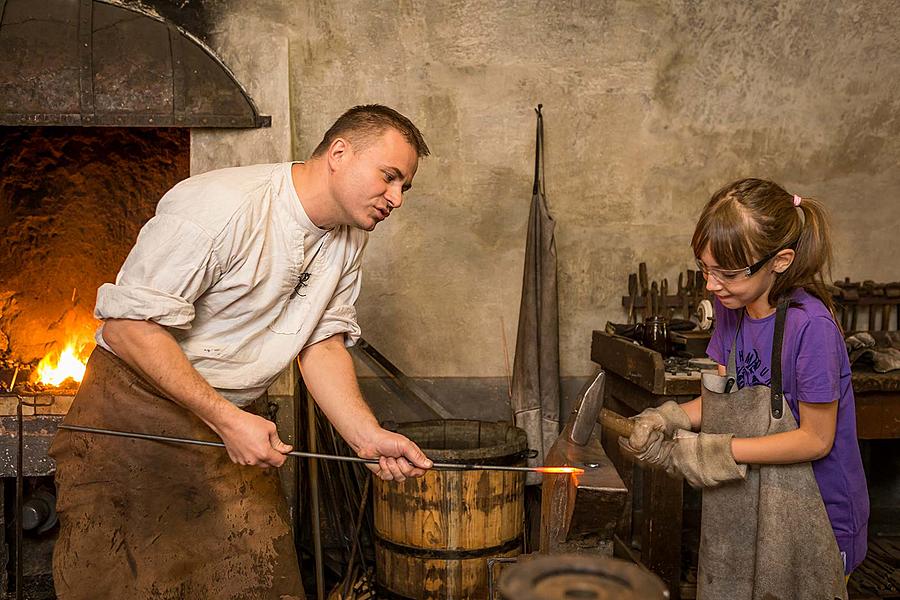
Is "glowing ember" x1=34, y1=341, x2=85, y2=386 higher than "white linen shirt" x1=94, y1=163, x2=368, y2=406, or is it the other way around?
"white linen shirt" x1=94, y1=163, x2=368, y2=406

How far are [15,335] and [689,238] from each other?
12.8ft

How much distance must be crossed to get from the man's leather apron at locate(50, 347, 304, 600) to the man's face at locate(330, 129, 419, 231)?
32.6 inches

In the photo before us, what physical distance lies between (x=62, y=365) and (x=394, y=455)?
9.68 feet

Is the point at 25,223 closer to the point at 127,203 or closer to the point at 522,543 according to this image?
the point at 127,203

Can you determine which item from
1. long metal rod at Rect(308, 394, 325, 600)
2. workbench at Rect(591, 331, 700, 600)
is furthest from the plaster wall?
workbench at Rect(591, 331, 700, 600)

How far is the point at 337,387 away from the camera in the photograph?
2.73 metres

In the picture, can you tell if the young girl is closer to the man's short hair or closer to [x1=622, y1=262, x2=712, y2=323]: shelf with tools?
the man's short hair

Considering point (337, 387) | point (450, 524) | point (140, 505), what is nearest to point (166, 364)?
point (140, 505)

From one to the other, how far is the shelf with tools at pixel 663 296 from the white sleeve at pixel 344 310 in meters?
2.13

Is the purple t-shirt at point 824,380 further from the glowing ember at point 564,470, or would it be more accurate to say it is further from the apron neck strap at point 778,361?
the glowing ember at point 564,470

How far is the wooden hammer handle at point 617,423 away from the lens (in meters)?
2.54

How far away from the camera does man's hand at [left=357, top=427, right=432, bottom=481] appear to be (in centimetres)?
247

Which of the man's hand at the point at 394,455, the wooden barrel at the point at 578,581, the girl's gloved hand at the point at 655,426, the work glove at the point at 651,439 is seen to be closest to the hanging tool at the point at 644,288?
the girl's gloved hand at the point at 655,426

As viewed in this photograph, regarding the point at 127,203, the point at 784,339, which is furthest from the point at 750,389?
the point at 127,203
